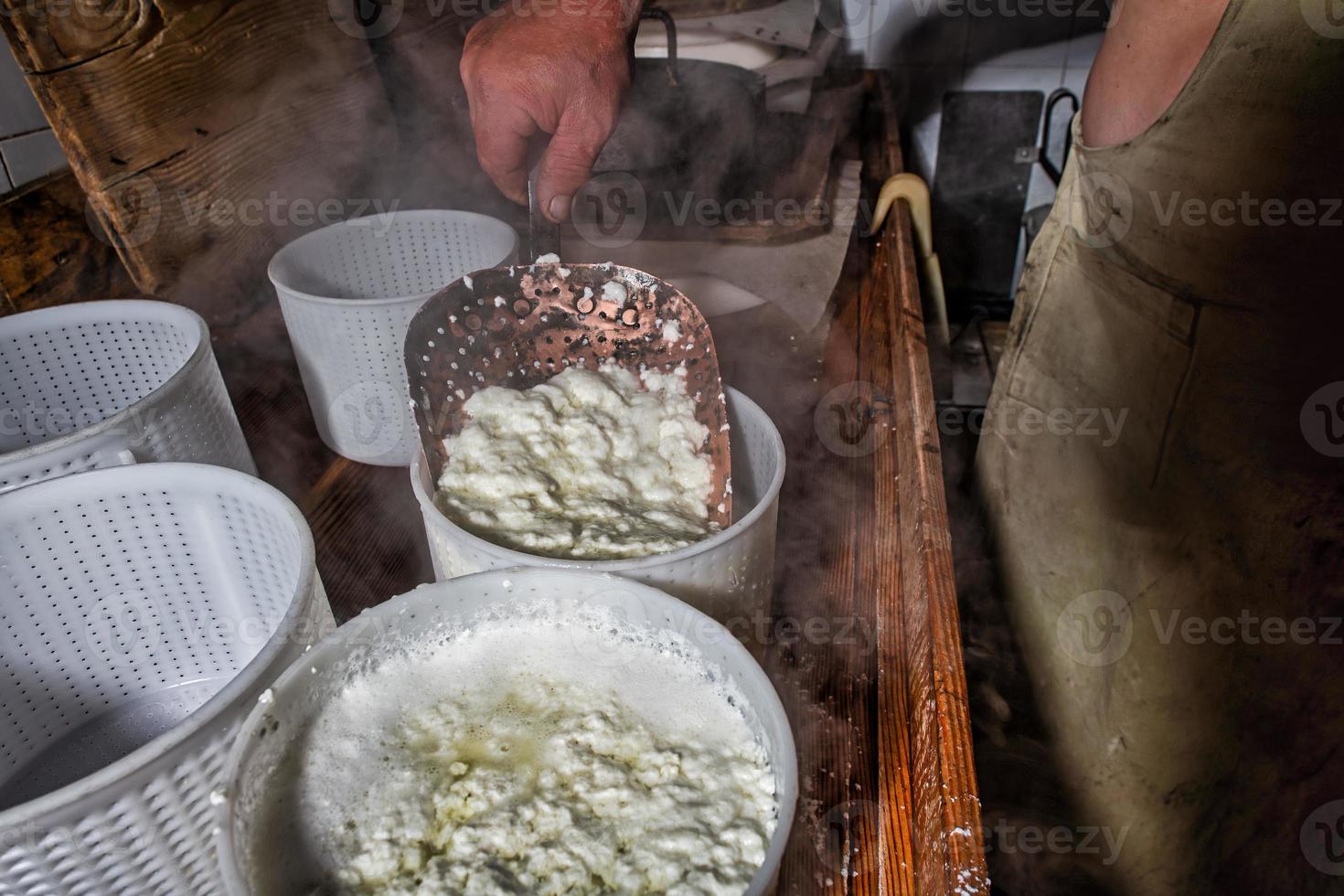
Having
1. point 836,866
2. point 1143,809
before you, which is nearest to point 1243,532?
A: point 1143,809

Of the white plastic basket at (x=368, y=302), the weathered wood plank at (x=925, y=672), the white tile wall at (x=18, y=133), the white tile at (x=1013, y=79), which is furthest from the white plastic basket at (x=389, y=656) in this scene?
the white tile at (x=1013, y=79)

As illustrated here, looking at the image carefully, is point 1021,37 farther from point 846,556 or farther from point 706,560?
point 706,560

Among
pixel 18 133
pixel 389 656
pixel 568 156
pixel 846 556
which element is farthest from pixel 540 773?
pixel 18 133

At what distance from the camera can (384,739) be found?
50 cm

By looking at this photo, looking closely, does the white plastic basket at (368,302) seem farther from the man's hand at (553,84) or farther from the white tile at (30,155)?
the white tile at (30,155)

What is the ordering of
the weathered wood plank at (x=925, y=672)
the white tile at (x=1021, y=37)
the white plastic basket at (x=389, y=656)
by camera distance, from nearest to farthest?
the white plastic basket at (x=389, y=656) < the weathered wood plank at (x=925, y=672) < the white tile at (x=1021, y=37)

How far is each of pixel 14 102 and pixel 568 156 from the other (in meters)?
0.89

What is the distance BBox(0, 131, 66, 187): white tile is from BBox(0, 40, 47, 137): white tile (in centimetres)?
1

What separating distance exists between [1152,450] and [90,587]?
1.19m

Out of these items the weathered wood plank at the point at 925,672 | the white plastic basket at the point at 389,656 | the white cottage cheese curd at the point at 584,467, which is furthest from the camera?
the white cottage cheese curd at the point at 584,467

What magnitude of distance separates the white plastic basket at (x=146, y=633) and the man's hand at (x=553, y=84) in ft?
1.60

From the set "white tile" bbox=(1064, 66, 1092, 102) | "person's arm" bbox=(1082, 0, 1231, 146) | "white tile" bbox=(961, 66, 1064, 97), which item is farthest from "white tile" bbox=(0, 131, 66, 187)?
"white tile" bbox=(1064, 66, 1092, 102)

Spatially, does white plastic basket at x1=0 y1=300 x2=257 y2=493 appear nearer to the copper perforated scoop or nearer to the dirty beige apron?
the copper perforated scoop

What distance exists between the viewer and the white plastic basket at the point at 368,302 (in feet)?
2.92
